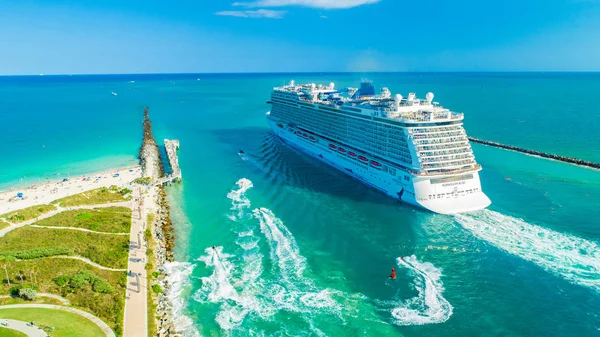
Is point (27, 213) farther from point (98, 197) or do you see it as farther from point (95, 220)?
point (95, 220)

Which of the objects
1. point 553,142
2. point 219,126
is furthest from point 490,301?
point 219,126

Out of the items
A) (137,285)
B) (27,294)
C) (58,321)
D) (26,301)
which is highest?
(27,294)

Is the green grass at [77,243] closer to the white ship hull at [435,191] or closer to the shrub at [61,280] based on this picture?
the shrub at [61,280]

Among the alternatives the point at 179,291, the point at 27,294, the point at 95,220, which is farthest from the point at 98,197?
the point at 179,291

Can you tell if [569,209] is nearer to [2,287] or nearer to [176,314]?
[176,314]

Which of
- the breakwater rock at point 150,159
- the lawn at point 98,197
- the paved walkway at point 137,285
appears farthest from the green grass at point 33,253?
the breakwater rock at point 150,159

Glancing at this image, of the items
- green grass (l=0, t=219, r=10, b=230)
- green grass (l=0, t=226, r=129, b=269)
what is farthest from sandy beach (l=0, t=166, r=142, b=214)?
green grass (l=0, t=226, r=129, b=269)
